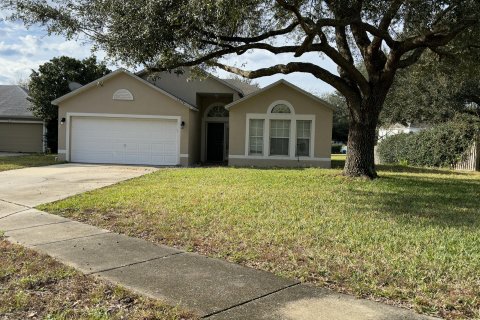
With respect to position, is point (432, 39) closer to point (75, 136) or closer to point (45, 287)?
point (45, 287)

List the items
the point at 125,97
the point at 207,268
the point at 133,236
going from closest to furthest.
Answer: the point at 207,268 < the point at 133,236 < the point at 125,97

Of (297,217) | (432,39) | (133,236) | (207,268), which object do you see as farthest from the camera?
(432,39)

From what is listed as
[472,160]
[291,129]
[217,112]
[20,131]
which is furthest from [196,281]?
[20,131]

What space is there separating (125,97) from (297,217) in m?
15.2

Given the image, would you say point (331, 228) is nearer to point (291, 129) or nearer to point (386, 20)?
point (386, 20)

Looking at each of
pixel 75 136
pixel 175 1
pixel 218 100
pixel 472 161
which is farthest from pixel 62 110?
pixel 472 161

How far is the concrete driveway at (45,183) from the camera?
10141 millimetres

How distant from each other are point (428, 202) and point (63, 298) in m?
8.38

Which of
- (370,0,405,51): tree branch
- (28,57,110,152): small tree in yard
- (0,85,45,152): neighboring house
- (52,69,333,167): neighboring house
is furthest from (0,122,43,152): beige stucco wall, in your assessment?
(370,0,405,51): tree branch

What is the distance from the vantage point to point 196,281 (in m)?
4.91

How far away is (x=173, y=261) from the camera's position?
5664mm

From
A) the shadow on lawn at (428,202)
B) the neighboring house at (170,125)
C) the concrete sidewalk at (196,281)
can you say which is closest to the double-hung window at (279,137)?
the neighboring house at (170,125)

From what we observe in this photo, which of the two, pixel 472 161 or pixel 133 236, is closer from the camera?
pixel 133 236

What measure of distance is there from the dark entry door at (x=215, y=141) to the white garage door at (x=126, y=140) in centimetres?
398
